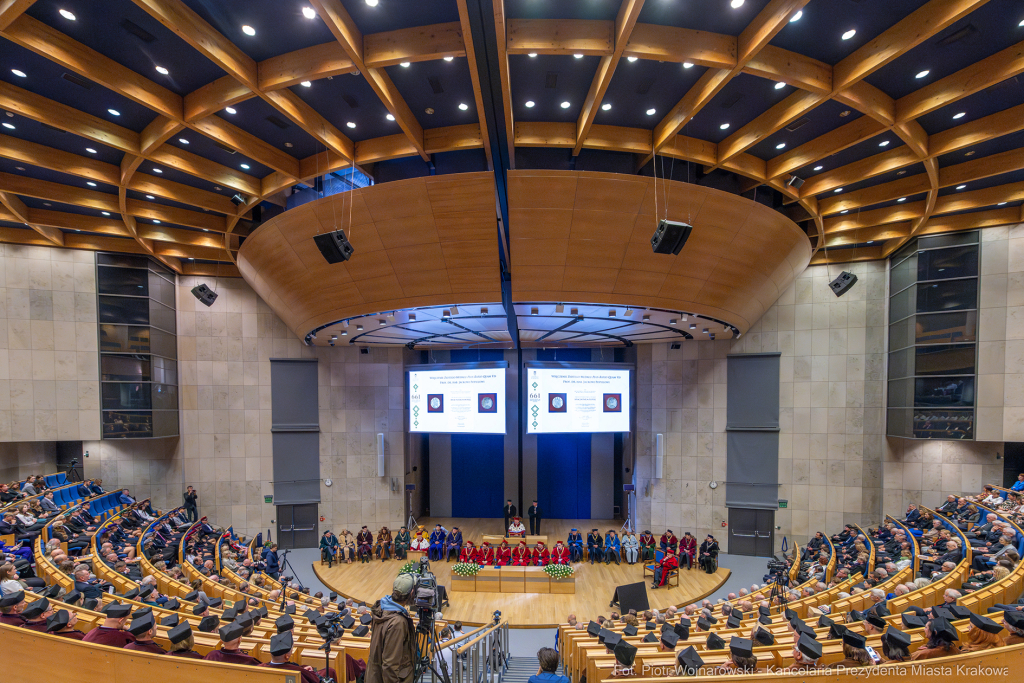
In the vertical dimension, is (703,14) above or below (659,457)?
above

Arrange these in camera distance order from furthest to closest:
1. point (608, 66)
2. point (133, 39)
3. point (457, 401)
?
point (457, 401) → point (133, 39) → point (608, 66)

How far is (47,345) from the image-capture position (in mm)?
14023

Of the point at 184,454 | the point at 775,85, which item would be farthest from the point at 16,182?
the point at 775,85

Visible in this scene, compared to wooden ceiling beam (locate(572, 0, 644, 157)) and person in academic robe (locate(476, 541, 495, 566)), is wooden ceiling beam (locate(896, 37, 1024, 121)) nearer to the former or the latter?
wooden ceiling beam (locate(572, 0, 644, 157))

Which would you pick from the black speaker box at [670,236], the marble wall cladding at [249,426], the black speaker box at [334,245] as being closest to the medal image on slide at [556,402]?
the marble wall cladding at [249,426]

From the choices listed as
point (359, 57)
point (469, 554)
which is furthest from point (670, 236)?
point (469, 554)

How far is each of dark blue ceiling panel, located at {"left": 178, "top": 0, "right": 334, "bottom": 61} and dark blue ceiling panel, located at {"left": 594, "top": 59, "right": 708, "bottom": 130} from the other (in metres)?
4.12

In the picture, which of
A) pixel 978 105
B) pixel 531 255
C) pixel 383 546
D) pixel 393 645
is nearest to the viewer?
pixel 393 645

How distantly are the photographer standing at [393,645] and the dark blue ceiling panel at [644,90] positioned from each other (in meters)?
7.04

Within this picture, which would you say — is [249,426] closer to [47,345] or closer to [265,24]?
[47,345]

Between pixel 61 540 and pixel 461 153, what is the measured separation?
11.2 m

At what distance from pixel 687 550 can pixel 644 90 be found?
43.9ft

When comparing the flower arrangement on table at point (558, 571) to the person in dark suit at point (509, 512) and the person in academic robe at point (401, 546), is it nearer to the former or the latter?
the person in dark suit at point (509, 512)

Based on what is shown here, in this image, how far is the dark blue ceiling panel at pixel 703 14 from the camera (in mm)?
5496
